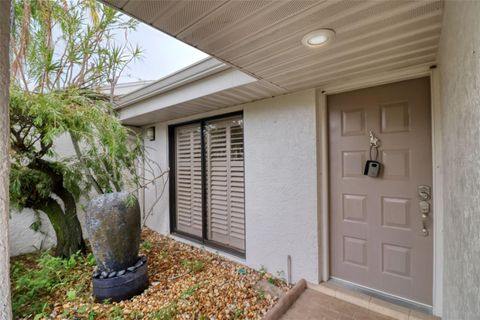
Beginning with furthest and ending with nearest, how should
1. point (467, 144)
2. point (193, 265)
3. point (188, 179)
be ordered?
point (188, 179)
point (193, 265)
point (467, 144)

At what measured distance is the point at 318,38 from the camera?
1447 millimetres

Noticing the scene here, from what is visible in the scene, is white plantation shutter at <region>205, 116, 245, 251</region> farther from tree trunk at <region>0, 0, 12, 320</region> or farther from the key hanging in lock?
tree trunk at <region>0, 0, 12, 320</region>

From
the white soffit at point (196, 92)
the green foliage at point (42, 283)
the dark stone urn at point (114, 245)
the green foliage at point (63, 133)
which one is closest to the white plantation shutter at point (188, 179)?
the white soffit at point (196, 92)

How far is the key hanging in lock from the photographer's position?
2.17 metres

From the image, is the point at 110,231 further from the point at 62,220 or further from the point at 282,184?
the point at 282,184

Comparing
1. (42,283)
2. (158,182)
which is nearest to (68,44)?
(158,182)

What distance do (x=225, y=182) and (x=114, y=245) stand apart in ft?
5.50

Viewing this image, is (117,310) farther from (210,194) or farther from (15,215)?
(15,215)

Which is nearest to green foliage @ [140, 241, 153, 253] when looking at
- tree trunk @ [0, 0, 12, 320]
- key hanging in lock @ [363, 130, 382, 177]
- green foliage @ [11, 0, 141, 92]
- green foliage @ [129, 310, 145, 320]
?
green foliage @ [129, 310, 145, 320]

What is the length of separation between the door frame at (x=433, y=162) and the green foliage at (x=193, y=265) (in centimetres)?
156

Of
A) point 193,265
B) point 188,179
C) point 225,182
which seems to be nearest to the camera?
point 193,265

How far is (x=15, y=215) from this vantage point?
389cm

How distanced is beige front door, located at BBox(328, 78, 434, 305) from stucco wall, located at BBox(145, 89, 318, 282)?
10.0 inches

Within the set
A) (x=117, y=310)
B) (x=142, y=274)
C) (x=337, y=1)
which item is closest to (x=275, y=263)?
(x=142, y=274)
